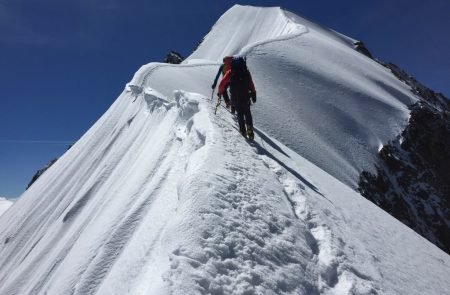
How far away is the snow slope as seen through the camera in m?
Result: 3.69

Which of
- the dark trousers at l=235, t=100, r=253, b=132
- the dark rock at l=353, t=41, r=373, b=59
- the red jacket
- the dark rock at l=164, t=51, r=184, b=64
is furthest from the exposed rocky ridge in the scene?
the dark rock at l=164, t=51, r=184, b=64

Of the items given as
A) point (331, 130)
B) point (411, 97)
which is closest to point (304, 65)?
point (331, 130)

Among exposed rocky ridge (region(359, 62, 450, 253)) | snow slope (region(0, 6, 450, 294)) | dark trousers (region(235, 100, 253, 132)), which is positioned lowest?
snow slope (region(0, 6, 450, 294))

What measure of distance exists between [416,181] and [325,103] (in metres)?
6.40

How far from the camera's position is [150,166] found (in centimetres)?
792

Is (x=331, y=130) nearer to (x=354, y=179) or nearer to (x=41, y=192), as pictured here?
(x=354, y=179)

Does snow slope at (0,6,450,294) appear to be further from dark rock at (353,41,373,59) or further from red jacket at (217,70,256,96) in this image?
dark rock at (353,41,373,59)

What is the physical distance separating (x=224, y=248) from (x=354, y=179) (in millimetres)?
12889

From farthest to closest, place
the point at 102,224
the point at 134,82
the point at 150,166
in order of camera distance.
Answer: the point at 134,82 → the point at 150,166 → the point at 102,224

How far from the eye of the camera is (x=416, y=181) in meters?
18.8

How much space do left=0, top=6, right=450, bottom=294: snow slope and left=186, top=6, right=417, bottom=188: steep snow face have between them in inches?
10.7

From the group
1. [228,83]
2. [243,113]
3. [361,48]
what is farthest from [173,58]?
Result: [243,113]

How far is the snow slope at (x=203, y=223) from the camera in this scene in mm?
3693

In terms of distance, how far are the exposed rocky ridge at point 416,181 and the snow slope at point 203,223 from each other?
2570 millimetres
